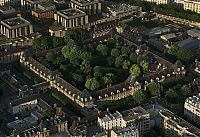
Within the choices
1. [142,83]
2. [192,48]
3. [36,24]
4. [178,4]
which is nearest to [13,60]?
[36,24]

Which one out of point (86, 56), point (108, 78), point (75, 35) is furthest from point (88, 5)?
point (108, 78)

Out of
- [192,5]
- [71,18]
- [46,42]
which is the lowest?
[46,42]

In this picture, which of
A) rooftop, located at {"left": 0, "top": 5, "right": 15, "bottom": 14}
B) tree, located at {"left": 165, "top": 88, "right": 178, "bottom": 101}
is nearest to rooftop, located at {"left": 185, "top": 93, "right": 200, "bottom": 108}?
tree, located at {"left": 165, "top": 88, "right": 178, "bottom": 101}

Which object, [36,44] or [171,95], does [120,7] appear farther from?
[171,95]

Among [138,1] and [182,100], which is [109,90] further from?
[138,1]

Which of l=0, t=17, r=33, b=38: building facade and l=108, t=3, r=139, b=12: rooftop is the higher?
l=108, t=3, r=139, b=12: rooftop

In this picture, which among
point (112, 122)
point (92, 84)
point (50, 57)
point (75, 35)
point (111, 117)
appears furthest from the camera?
point (75, 35)

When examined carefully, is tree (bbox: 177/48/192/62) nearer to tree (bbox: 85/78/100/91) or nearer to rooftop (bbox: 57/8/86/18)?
tree (bbox: 85/78/100/91)

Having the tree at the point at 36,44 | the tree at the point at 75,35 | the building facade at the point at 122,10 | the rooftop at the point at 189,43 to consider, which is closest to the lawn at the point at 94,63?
the tree at the point at 75,35
